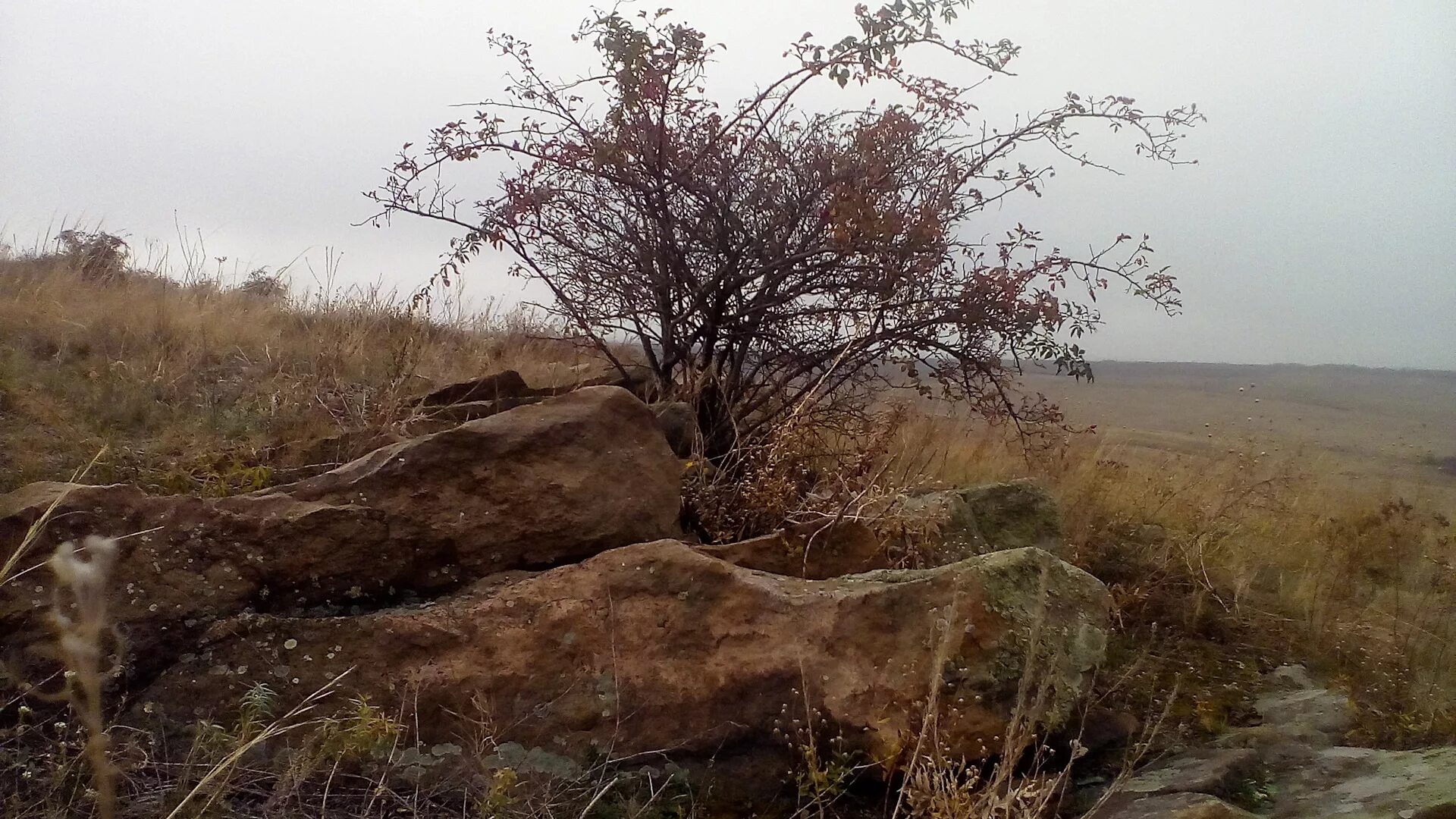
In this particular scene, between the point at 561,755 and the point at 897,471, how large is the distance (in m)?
2.61

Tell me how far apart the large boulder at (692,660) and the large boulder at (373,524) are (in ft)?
0.46

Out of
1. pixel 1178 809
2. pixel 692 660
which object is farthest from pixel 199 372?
pixel 1178 809

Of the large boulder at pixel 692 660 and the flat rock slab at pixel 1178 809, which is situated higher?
the large boulder at pixel 692 660

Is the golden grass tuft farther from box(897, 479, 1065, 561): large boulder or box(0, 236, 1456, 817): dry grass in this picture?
box(897, 479, 1065, 561): large boulder

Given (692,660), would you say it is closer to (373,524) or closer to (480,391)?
(373,524)

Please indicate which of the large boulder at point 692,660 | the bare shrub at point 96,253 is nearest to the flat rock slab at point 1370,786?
the large boulder at point 692,660

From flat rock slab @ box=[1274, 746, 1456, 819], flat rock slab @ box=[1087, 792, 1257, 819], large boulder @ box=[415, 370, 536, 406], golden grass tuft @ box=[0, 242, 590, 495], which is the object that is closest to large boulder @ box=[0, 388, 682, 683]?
golden grass tuft @ box=[0, 242, 590, 495]

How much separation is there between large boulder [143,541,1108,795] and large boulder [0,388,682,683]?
0.14 meters

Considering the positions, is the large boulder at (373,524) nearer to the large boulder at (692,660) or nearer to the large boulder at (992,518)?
the large boulder at (692,660)

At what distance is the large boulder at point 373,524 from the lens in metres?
2.48

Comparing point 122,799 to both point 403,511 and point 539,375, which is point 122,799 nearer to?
point 403,511

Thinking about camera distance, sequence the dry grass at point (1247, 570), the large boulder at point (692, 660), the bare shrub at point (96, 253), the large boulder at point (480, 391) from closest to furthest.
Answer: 1. the large boulder at point (692, 660)
2. the dry grass at point (1247, 570)
3. the large boulder at point (480, 391)
4. the bare shrub at point (96, 253)

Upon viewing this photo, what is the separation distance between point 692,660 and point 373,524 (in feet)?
3.58

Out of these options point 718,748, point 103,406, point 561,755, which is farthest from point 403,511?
point 103,406
